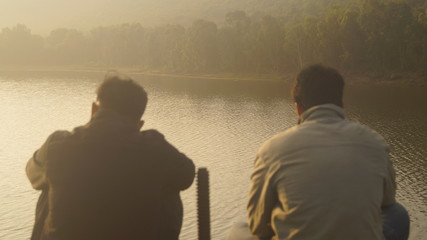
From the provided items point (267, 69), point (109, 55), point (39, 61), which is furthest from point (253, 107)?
point (39, 61)

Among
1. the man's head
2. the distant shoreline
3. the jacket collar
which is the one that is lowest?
the distant shoreline

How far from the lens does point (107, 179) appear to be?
7.38 feet

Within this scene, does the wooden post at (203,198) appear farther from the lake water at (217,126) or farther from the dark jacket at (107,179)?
the lake water at (217,126)

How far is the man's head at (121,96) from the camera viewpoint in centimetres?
239

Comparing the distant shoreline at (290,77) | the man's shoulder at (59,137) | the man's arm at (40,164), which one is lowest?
the distant shoreline at (290,77)

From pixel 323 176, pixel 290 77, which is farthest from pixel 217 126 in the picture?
pixel 290 77

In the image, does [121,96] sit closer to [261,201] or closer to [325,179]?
[261,201]

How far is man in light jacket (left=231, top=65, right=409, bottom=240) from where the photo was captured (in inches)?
84.4

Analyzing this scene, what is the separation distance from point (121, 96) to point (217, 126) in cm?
2452

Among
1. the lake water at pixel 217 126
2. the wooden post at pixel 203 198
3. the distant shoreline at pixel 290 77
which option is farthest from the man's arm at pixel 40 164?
the distant shoreline at pixel 290 77

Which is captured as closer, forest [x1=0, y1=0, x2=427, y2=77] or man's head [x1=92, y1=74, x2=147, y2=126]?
man's head [x1=92, y1=74, x2=147, y2=126]

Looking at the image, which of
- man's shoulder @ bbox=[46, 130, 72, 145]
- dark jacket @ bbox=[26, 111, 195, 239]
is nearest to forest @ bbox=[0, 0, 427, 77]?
dark jacket @ bbox=[26, 111, 195, 239]

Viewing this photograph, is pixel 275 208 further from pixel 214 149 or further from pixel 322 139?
pixel 214 149

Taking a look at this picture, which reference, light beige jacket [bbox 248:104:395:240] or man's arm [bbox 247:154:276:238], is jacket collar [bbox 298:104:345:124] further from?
man's arm [bbox 247:154:276:238]
